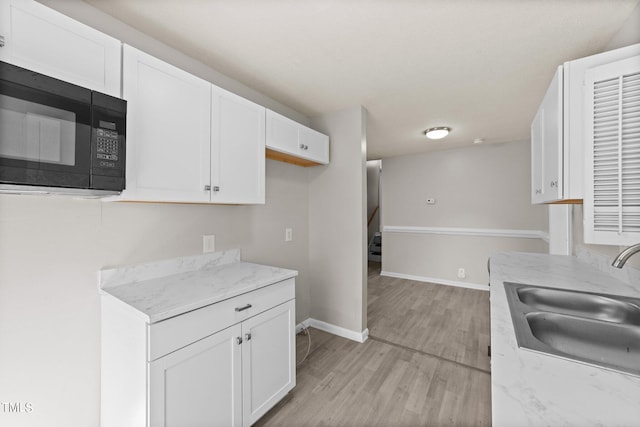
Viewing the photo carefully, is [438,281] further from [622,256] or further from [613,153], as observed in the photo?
[622,256]

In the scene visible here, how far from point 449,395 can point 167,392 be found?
1.82 meters

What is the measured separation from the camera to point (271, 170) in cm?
252

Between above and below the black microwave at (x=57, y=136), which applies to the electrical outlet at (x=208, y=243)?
below

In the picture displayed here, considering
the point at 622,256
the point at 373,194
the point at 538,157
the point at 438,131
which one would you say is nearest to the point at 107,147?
the point at 622,256

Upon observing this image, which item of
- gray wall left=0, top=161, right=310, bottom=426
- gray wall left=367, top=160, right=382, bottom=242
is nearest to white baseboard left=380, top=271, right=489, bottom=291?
gray wall left=367, top=160, right=382, bottom=242

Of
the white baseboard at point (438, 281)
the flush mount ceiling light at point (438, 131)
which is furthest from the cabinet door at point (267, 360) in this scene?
the white baseboard at point (438, 281)

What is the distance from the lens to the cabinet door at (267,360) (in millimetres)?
1477

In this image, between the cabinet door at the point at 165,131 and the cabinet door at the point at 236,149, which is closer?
the cabinet door at the point at 165,131

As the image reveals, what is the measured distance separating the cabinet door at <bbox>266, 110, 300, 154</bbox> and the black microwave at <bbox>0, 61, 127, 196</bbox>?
3.37 ft

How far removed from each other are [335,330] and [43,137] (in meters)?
2.65

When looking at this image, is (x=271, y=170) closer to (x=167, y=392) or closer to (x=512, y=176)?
(x=167, y=392)

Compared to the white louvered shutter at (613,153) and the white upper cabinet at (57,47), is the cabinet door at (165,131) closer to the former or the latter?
the white upper cabinet at (57,47)

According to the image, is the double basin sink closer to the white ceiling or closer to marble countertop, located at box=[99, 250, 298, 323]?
marble countertop, located at box=[99, 250, 298, 323]

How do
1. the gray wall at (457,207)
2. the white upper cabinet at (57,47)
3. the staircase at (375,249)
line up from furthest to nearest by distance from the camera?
1. the staircase at (375,249)
2. the gray wall at (457,207)
3. the white upper cabinet at (57,47)
